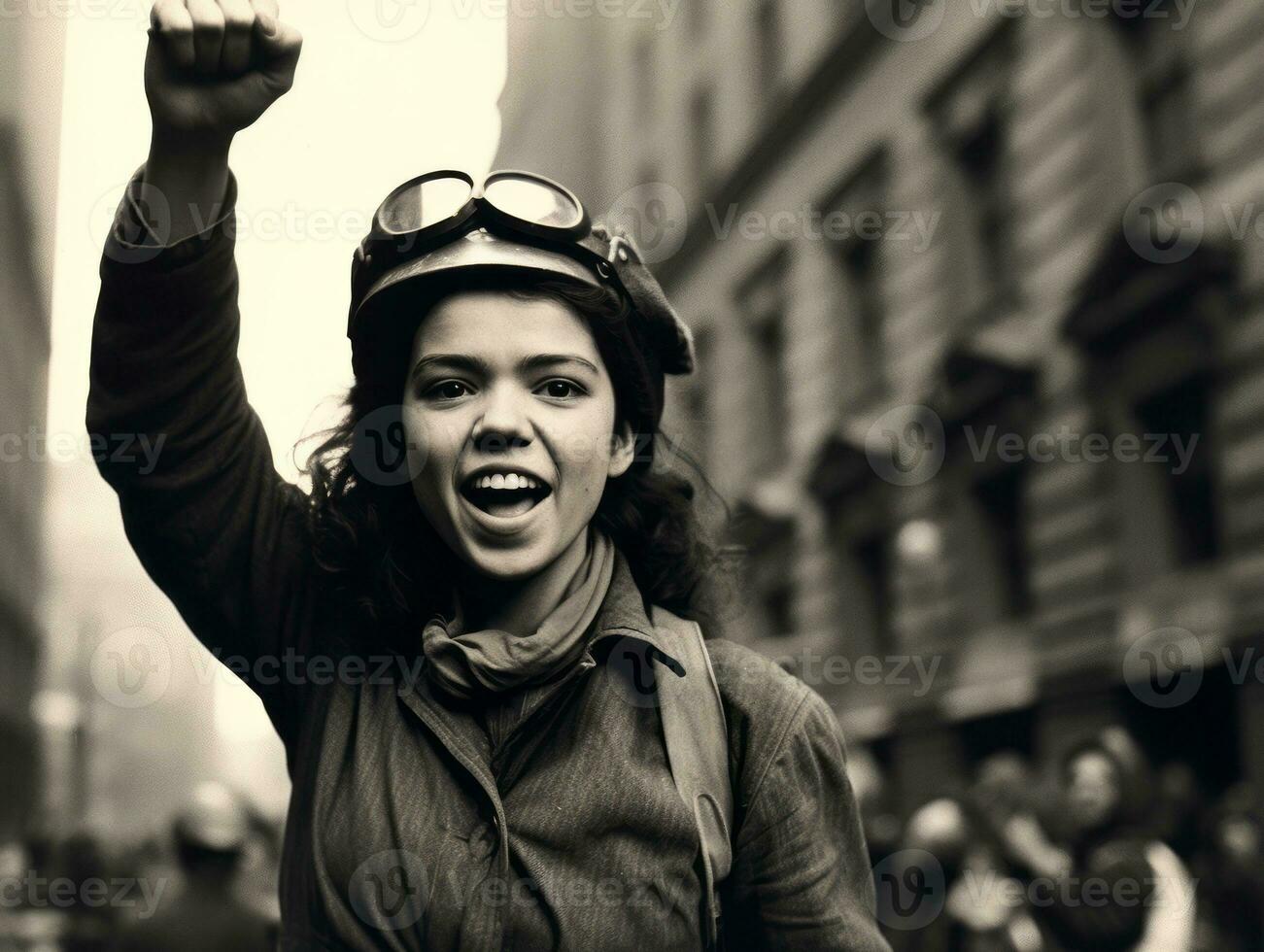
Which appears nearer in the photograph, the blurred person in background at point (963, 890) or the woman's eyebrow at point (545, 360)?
the woman's eyebrow at point (545, 360)

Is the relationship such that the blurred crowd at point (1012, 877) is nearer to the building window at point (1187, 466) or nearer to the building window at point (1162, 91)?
the building window at point (1187, 466)

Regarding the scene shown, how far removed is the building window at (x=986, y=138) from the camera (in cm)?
1648

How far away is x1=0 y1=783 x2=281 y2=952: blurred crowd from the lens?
6102 mm

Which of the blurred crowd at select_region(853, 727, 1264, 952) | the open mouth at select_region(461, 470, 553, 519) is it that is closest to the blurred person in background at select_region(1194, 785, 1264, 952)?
the blurred crowd at select_region(853, 727, 1264, 952)

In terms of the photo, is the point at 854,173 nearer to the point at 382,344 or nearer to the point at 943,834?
the point at 943,834

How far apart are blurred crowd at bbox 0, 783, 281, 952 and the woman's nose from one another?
48.7 inches

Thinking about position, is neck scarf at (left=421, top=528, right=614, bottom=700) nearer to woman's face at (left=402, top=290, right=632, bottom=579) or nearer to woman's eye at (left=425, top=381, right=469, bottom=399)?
woman's face at (left=402, top=290, right=632, bottom=579)

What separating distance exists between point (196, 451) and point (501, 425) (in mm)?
395

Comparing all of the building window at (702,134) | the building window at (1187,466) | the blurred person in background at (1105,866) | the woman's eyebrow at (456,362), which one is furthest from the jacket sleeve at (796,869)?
the building window at (702,134)

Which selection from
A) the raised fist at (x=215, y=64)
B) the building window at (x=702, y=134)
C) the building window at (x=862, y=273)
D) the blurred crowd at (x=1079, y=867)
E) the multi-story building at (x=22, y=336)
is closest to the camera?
the raised fist at (x=215, y=64)

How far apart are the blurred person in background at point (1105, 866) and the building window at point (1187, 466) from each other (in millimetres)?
6178

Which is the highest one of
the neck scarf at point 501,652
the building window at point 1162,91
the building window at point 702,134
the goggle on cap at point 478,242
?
the building window at point 702,134

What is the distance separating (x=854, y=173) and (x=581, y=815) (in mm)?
19625

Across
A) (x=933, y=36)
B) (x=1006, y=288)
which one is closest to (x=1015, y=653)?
(x=1006, y=288)
